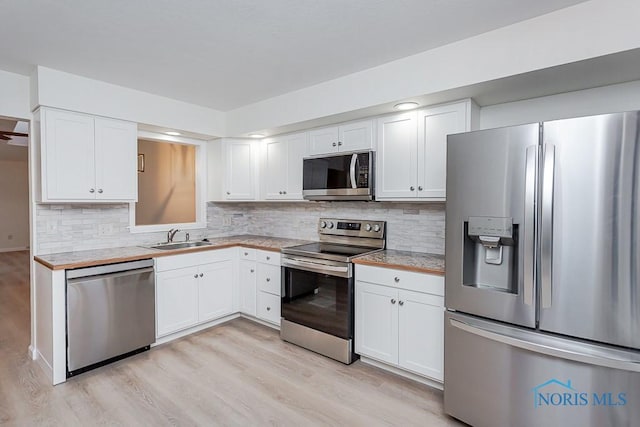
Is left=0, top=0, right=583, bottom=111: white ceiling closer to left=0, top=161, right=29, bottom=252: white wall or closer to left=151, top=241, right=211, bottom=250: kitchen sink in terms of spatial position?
left=151, top=241, right=211, bottom=250: kitchen sink

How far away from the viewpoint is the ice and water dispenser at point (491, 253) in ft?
5.78

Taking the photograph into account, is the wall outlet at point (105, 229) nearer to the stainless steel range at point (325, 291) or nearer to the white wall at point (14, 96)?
the white wall at point (14, 96)

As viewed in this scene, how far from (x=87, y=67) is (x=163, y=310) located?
2164mm

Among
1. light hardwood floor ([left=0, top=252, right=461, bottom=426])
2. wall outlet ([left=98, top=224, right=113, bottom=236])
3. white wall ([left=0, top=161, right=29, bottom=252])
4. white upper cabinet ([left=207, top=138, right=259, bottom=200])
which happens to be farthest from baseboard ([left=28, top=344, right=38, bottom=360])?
white wall ([left=0, top=161, right=29, bottom=252])

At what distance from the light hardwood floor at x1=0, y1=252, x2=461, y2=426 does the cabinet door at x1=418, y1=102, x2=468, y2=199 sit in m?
1.50

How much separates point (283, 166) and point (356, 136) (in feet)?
3.31

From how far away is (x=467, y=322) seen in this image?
6.26ft

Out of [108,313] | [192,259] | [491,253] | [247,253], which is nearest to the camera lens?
[491,253]

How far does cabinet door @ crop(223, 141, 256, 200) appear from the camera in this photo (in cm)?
396

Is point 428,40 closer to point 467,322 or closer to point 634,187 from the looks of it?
point 634,187

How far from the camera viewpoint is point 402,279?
2.45 m

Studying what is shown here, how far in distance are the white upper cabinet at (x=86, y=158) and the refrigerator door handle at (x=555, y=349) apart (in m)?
3.13

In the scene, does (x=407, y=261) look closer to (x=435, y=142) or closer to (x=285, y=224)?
(x=435, y=142)

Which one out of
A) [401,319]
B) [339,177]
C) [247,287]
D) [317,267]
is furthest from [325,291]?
[247,287]
